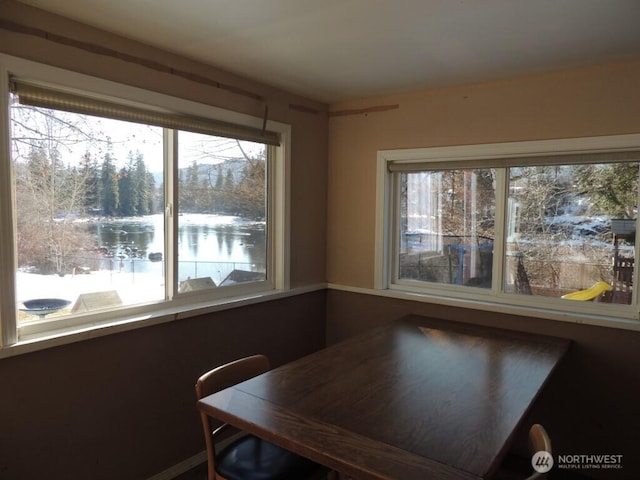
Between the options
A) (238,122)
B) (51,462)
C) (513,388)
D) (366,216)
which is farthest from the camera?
(366,216)

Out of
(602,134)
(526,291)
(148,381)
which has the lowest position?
(148,381)

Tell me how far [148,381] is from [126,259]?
0.65 m

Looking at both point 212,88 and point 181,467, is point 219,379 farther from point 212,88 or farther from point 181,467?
point 212,88

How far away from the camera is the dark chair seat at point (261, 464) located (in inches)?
65.3

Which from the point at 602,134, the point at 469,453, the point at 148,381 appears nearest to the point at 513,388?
the point at 469,453

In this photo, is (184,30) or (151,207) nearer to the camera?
(184,30)

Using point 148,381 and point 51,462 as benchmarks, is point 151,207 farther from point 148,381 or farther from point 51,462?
point 51,462

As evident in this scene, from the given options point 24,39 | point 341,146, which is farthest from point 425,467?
point 341,146

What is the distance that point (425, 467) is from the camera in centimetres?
123

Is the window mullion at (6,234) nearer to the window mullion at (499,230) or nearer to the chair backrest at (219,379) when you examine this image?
the chair backrest at (219,379)

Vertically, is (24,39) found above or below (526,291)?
above

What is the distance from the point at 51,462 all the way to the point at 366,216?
2.35 meters

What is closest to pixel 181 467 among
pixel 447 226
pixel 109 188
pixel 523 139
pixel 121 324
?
pixel 121 324

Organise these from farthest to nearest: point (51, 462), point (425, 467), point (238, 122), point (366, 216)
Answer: point (366, 216) → point (238, 122) → point (51, 462) → point (425, 467)
